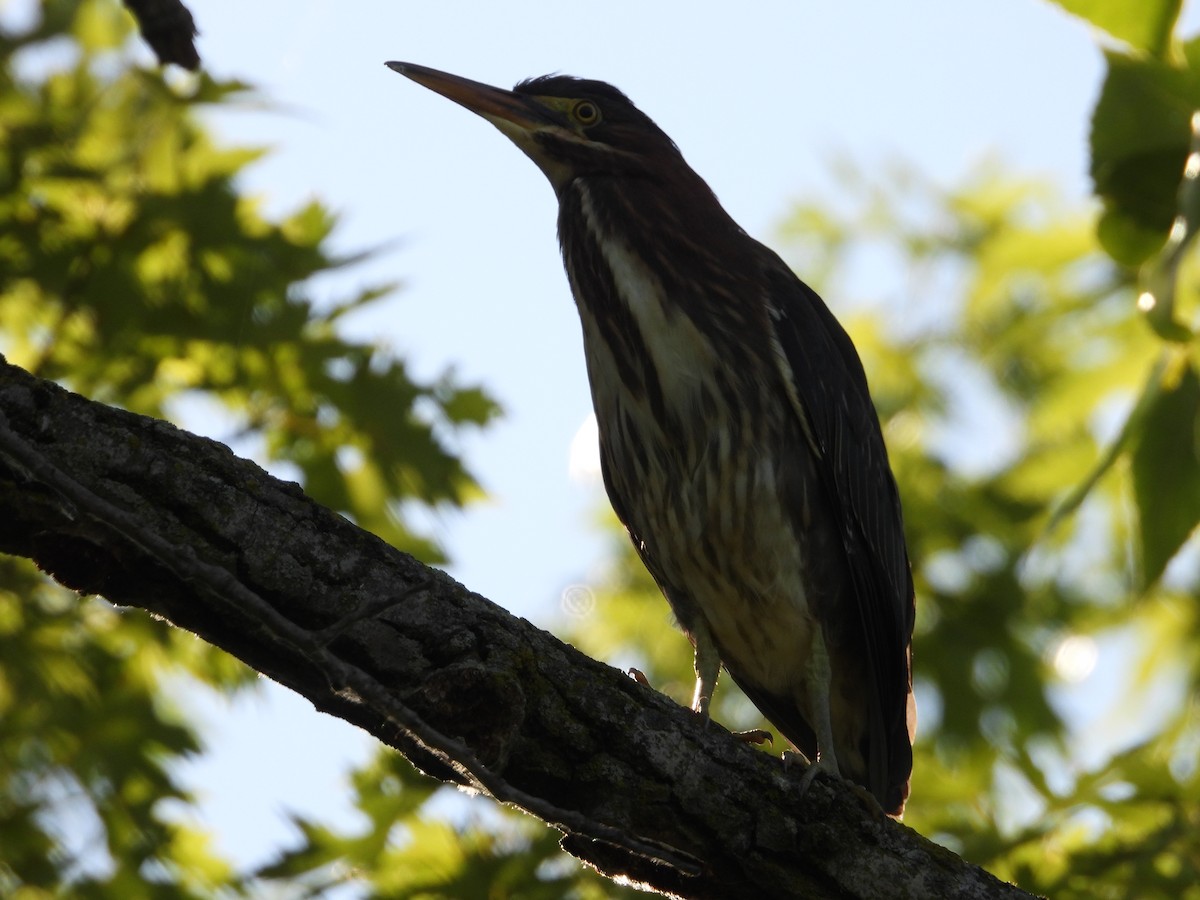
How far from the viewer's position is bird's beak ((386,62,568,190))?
4.95 meters

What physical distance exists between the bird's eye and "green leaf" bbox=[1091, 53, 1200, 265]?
2.96 metres

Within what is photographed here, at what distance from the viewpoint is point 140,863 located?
191 inches

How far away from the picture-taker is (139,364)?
4.76m

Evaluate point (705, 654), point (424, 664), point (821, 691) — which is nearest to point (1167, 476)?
point (424, 664)

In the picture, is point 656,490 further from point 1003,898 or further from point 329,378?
point 1003,898

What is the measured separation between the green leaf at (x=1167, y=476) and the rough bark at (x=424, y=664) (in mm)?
1050

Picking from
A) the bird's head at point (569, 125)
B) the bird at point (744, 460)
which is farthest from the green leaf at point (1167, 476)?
the bird's head at point (569, 125)

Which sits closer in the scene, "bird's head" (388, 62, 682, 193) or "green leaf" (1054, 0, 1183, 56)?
"green leaf" (1054, 0, 1183, 56)

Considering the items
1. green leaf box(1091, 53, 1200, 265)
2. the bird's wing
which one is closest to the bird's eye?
the bird's wing

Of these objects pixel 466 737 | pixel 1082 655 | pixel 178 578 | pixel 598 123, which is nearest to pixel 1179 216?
pixel 466 737

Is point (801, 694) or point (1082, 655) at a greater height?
point (1082, 655)

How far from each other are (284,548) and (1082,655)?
5.82 metres

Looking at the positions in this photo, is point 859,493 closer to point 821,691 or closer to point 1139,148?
point 821,691

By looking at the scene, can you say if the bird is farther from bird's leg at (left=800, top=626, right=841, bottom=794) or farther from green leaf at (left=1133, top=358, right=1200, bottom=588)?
green leaf at (left=1133, top=358, right=1200, bottom=588)
